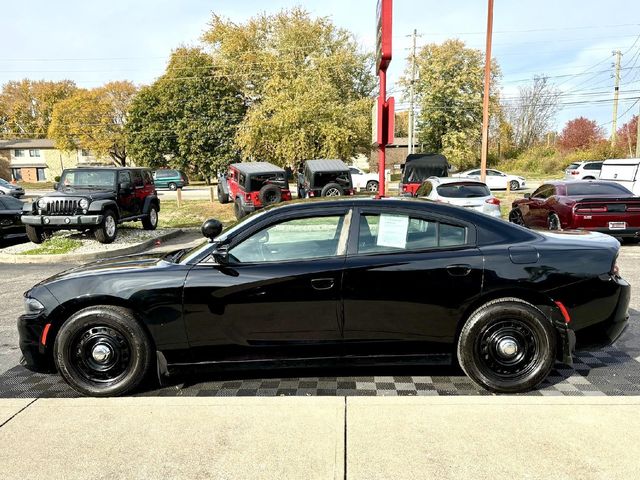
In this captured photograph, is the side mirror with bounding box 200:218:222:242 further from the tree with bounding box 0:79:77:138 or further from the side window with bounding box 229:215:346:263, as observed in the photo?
the tree with bounding box 0:79:77:138

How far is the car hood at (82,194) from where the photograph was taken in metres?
11.0

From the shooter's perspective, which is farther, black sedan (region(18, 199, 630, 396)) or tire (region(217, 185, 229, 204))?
tire (region(217, 185, 229, 204))

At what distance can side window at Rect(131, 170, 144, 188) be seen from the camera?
1312cm

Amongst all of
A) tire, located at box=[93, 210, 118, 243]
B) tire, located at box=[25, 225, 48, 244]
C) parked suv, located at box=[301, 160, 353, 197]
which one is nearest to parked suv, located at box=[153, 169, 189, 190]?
parked suv, located at box=[301, 160, 353, 197]

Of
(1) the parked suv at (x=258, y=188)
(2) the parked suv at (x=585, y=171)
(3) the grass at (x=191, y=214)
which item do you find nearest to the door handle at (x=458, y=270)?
(1) the parked suv at (x=258, y=188)

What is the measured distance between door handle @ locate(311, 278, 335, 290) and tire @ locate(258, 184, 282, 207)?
1354cm

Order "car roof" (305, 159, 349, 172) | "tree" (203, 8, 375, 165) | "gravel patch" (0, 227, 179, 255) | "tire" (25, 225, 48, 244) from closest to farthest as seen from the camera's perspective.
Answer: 1. "gravel patch" (0, 227, 179, 255)
2. "tire" (25, 225, 48, 244)
3. "car roof" (305, 159, 349, 172)
4. "tree" (203, 8, 375, 165)

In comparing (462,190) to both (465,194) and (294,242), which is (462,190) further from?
(294,242)

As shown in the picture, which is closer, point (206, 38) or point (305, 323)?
point (305, 323)

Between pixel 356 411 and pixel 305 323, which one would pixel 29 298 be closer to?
pixel 305 323

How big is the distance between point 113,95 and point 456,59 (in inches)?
1647

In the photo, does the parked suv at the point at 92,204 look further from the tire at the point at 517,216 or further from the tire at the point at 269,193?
the tire at the point at 517,216

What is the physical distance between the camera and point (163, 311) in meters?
3.50

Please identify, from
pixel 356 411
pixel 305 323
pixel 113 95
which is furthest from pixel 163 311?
Answer: pixel 113 95
